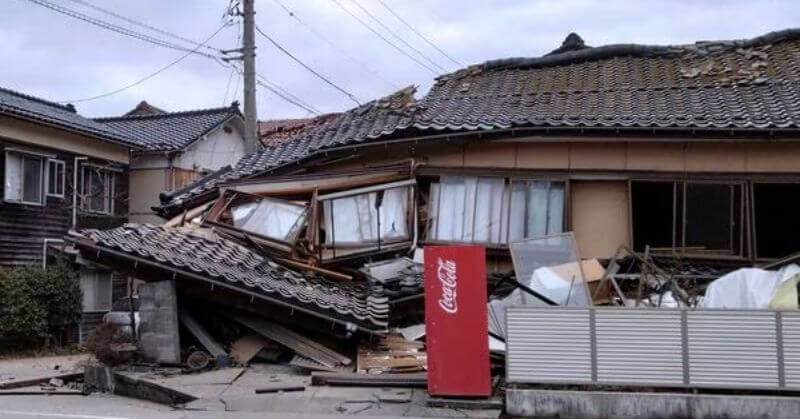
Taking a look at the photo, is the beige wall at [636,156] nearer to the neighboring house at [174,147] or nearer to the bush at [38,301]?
the neighboring house at [174,147]

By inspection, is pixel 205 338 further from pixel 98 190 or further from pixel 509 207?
pixel 98 190

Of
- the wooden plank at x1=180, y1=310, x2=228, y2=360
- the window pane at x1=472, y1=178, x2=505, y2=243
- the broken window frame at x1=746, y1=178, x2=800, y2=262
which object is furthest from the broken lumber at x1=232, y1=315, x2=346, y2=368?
the broken window frame at x1=746, y1=178, x2=800, y2=262

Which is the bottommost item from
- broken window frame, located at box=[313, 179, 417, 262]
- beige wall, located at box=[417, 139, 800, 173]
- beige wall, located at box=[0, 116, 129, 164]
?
broken window frame, located at box=[313, 179, 417, 262]

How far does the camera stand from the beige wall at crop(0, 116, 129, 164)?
18006 mm

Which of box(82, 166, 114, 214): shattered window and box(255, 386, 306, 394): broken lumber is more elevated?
box(82, 166, 114, 214): shattered window

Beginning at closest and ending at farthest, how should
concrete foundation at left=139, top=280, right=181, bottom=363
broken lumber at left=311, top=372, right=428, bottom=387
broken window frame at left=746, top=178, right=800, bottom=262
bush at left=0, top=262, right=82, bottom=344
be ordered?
broken lumber at left=311, top=372, right=428, bottom=387 < concrete foundation at left=139, top=280, right=181, bottom=363 < broken window frame at left=746, top=178, right=800, bottom=262 < bush at left=0, top=262, right=82, bottom=344

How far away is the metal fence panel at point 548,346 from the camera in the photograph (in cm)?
816

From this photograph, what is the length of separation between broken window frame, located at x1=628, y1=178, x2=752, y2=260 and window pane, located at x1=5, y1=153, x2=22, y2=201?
14944 mm

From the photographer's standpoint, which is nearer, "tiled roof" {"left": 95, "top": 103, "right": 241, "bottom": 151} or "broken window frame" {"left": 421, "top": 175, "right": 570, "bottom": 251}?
"broken window frame" {"left": 421, "top": 175, "right": 570, "bottom": 251}

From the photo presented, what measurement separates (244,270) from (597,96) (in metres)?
7.67

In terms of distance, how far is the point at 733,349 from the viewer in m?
7.93

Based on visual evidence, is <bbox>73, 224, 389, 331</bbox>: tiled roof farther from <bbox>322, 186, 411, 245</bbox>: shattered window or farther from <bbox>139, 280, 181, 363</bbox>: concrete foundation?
<bbox>322, 186, 411, 245</bbox>: shattered window

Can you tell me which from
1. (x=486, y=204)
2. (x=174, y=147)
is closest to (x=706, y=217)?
(x=486, y=204)

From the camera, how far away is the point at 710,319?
8047mm
